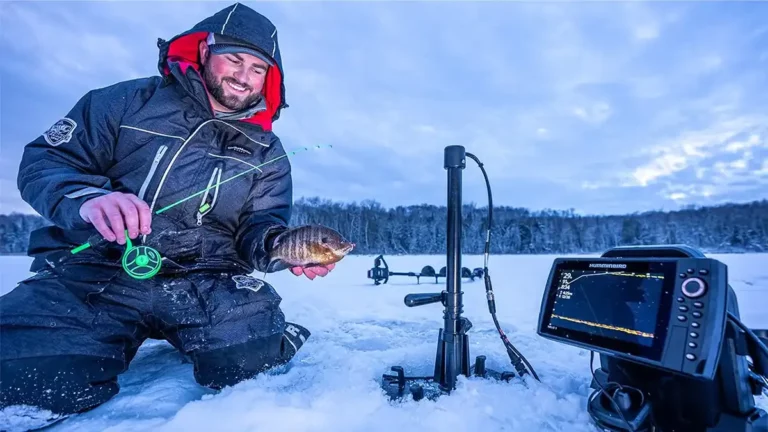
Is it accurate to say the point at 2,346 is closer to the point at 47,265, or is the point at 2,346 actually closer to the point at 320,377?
the point at 47,265

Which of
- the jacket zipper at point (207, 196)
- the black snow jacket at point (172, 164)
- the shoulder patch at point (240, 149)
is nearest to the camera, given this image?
the black snow jacket at point (172, 164)

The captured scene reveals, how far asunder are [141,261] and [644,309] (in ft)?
6.70

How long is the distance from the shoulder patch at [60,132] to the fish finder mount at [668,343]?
8.31ft

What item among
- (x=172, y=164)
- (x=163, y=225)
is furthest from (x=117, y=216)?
(x=172, y=164)

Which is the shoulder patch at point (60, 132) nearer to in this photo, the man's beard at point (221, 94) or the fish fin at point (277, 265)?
the man's beard at point (221, 94)

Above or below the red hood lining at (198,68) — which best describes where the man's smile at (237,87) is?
below

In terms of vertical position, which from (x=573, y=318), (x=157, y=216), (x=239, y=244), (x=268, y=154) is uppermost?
(x=268, y=154)

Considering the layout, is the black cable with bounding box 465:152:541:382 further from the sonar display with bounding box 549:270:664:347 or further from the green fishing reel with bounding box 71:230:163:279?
the green fishing reel with bounding box 71:230:163:279

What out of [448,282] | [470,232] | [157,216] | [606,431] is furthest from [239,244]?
[470,232]

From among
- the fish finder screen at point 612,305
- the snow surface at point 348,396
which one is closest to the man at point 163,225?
the snow surface at point 348,396

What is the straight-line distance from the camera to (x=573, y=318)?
1437 mm

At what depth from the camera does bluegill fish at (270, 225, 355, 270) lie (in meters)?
1.94

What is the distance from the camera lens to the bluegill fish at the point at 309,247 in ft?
6.35

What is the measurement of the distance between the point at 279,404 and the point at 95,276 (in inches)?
45.0
